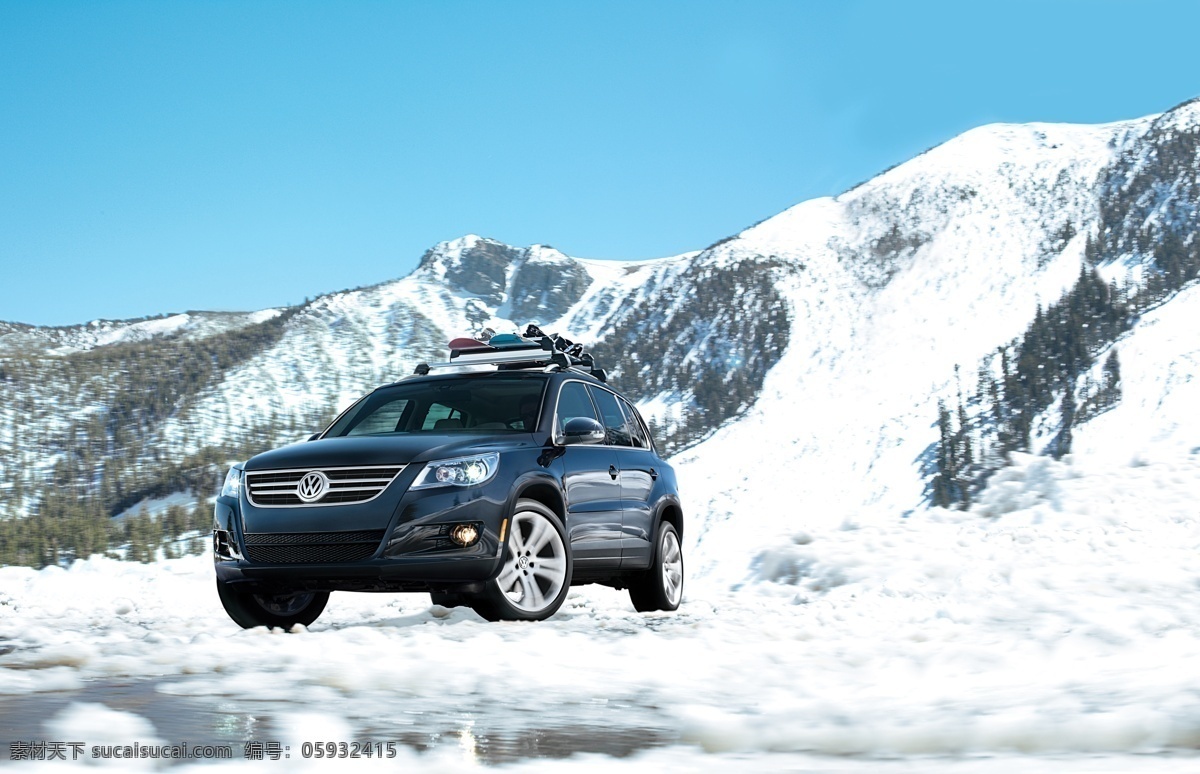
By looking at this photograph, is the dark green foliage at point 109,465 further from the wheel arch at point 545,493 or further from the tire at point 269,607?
the wheel arch at point 545,493

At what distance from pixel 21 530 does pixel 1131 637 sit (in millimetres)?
105537

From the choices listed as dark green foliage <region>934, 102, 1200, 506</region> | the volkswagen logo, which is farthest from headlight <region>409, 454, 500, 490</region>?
dark green foliage <region>934, 102, 1200, 506</region>

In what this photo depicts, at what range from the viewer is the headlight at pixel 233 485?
25.9ft

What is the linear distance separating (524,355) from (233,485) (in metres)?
2.59

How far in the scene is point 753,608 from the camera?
8.92 m

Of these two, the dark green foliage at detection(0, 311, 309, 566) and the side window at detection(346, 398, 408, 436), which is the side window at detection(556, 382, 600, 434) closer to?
the side window at detection(346, 398, 408, 436)

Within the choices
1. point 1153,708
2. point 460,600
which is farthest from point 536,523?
point 1153,708

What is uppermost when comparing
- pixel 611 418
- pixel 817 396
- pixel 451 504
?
pixel 817 396

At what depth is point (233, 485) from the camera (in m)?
8.00

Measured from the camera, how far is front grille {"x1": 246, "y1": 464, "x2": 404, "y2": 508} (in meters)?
7.43

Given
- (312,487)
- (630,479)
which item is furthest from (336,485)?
(630,479)

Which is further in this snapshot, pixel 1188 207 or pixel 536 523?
pixel 1188 207

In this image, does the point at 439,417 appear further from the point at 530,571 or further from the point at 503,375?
the point at 530,571

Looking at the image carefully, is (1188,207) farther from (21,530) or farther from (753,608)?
(753,608)
